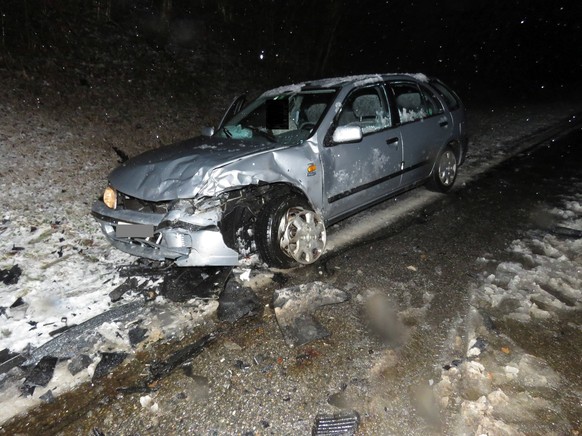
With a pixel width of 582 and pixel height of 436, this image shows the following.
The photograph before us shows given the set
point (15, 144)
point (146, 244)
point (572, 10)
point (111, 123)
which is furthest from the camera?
point (572, 10)

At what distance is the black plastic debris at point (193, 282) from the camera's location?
3375mm

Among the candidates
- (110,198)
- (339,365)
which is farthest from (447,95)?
(110,198)

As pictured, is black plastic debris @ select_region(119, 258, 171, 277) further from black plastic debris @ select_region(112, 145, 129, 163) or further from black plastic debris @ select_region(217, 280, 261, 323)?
black plastic debris @ select_region(112, 145, 129, 163)

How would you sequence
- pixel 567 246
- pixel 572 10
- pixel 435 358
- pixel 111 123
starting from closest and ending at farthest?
pixel 435 358, pixel 567 246, pixel 111 123, pixel 572 10

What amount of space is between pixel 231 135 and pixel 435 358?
296 cm

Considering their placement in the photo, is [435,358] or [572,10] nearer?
[435,358]

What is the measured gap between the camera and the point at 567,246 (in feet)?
12.8

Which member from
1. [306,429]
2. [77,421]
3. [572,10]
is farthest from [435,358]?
[572,10]

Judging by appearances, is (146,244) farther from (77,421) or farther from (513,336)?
(513,336)

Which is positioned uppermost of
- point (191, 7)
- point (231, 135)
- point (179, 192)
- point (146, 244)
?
point (191, 7)

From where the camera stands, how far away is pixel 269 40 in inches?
506

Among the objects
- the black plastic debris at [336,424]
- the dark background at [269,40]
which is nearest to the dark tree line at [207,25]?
the dark background at [269,40]

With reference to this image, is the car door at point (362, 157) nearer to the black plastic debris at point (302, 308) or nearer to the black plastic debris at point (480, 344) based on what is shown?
the black plastic debris at point (302, 308)

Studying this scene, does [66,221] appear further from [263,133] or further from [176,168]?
[263,133]
